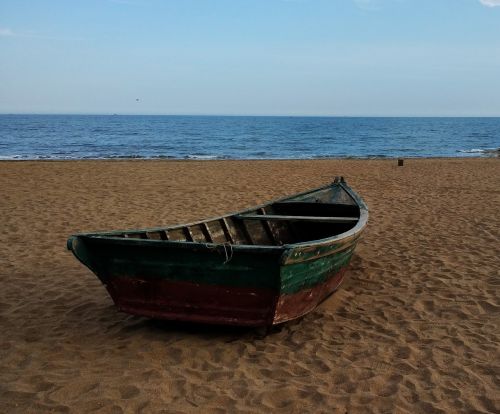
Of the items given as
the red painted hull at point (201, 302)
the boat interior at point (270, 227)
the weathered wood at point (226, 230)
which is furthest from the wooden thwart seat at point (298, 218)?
the red painted hull at point (201, 302)

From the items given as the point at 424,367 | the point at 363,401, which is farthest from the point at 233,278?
the point at 424,367

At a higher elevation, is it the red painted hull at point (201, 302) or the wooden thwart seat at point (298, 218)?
the wooden thwart seat at point (298, 218)

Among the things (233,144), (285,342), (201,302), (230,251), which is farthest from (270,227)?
(233,144)

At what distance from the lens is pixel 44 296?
5895 mm

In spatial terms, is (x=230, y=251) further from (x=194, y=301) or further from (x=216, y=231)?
(x=216, y=231)

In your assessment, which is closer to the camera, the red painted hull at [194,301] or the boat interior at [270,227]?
the red painted hull at [194,301]

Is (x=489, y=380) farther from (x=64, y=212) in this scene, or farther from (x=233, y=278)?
(x=64, y=212)

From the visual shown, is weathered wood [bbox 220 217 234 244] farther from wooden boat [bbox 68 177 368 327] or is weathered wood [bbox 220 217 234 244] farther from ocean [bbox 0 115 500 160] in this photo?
ocean [bbox 0 115 500 160]

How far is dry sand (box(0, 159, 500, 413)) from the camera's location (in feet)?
12.0

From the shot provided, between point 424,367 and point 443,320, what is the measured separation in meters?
1.20

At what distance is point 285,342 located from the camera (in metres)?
4.66

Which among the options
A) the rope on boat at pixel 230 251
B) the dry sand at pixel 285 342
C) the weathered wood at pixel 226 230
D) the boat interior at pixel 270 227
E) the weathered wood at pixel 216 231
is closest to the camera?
the dry sand at pixel 285 342

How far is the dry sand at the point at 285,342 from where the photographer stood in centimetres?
367

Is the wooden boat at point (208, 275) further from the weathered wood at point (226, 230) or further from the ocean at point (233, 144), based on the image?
the ocean at point (233, 144)
